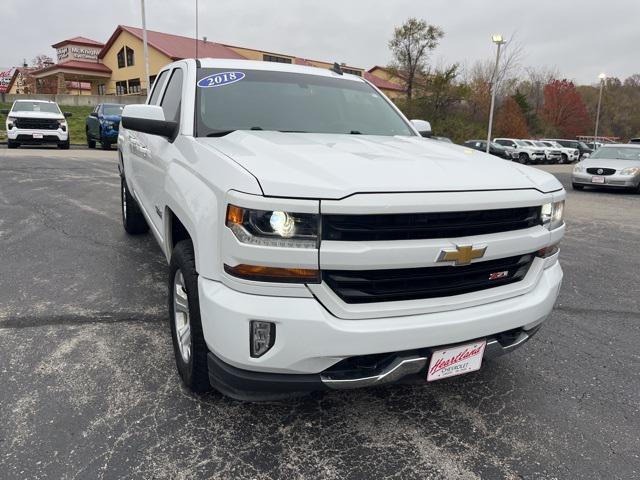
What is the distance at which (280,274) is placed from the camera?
1968mm

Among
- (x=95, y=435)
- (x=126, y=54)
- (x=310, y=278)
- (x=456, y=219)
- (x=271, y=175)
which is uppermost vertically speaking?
(x=126, y=54)

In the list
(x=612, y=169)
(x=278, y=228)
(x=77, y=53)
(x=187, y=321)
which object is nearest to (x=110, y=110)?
(x=612, y=169)

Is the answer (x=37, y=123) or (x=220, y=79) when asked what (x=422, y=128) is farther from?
(x=37, y=123)

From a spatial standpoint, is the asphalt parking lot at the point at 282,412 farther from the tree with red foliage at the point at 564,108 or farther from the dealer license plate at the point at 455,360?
the tree with red foliage at the point at 564,108

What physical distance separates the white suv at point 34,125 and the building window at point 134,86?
2687cm

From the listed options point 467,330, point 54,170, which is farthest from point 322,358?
point 54,170

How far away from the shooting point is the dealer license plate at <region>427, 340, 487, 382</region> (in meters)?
2.20

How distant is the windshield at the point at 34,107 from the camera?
17.1 meters

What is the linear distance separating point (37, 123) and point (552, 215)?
60.0 ft

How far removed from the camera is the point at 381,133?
12.2 ft

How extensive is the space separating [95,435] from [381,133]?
265 cm

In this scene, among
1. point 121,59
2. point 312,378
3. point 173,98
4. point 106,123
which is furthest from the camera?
point 121,59

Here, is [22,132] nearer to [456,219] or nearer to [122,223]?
[122,223]

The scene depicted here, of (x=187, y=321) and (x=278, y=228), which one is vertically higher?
(x=278, y=228)
